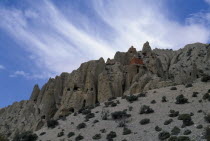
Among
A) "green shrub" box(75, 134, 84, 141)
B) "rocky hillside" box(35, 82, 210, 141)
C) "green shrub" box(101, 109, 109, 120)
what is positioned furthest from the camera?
"green shrub" box(101, 109, 109, 120)

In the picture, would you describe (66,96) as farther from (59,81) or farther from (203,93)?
(203,93)

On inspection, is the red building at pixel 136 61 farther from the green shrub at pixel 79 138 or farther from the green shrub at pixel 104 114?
the green shrub at pixel 79 138

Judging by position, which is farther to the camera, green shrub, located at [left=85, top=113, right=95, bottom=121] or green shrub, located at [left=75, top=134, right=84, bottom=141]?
green shrub, located at [left=85, top=113, right=95, bottom=121]

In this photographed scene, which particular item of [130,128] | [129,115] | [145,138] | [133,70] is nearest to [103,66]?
[133,70]

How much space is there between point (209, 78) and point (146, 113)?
39.6ft

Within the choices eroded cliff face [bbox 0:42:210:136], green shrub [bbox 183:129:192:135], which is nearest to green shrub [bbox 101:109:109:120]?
eroded cliff face [bbox 0:42:210:136]

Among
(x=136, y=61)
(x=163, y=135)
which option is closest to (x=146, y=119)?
(x=163, y=135)

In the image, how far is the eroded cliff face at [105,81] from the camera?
53.4 meters

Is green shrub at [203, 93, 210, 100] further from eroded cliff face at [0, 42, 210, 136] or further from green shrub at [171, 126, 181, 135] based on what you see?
eroded cliff face at [0, 42, 210, 136]

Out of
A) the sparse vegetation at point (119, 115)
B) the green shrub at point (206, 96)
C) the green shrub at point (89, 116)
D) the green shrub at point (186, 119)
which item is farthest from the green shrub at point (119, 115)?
the green shrub at point (206, 96)

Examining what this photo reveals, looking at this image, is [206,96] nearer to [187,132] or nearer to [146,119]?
[146,119]

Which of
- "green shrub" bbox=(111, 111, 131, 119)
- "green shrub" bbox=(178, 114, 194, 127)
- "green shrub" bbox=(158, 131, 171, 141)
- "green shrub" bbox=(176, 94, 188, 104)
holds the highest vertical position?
"green shrub" bbox=(176, 94, 188, 104)

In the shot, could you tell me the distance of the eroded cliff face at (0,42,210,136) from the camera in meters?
53.4

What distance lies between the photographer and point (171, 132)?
104ft
